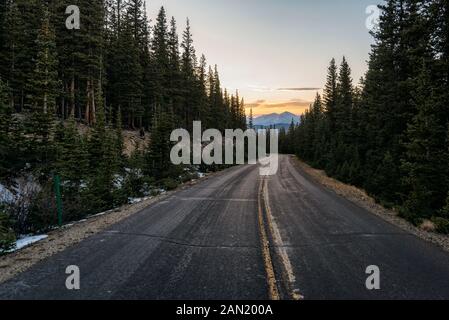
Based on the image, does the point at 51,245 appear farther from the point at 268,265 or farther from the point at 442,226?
the point at 442,226

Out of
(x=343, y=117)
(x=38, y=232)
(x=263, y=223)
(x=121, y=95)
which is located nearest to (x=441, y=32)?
(x=263, y=223)

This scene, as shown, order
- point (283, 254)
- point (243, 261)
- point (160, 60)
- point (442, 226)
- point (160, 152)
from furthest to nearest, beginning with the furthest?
point (160, 60) → point (160, 152) → point (442, 226) → point (283, 254) → point (243, 261)

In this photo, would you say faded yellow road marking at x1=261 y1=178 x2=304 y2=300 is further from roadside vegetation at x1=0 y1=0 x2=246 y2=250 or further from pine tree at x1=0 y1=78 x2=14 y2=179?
pine tree at x1=0 y1=78 x2=14 y2=179

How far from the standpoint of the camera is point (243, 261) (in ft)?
21.4

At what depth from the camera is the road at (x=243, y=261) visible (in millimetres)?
5043

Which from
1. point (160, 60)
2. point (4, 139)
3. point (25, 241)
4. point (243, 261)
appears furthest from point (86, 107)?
point (243, 261)

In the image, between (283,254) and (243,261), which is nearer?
(243,261)

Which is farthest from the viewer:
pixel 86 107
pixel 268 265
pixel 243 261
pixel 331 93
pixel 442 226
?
pixel 331 93

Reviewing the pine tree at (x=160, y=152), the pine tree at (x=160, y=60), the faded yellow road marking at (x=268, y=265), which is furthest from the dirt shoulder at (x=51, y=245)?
the pine tree at (x=160, y=60)

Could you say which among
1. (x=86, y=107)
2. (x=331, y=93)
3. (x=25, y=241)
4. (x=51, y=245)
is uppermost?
(x=331, y=93)

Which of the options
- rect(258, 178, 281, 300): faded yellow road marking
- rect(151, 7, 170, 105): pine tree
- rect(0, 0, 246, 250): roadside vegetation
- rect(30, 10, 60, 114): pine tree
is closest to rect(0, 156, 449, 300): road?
rect(258, 178, 281, 300): faded yellow road marking

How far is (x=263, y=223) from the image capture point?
10.1 metres

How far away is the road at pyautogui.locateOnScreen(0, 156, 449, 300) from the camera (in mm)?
5043
